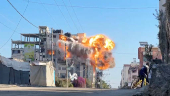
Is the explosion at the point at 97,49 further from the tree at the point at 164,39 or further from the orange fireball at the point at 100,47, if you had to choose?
the tree at the point at 164,39

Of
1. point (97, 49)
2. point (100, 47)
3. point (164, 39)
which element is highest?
point (100, 47)

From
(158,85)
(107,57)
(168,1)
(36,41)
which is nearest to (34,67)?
(168,1)

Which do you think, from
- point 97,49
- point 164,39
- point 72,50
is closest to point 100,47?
point 97,49

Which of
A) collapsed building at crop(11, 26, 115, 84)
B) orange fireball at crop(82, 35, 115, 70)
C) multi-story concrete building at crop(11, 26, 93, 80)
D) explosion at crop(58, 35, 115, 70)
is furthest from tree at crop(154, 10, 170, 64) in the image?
multi-story concrete building at crop(11, 26, 93, 80)

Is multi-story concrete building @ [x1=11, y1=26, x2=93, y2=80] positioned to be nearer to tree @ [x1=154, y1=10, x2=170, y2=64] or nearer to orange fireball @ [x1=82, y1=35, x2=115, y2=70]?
orange fireball @ [x1=82, y1=35, x2=115, y2=70]

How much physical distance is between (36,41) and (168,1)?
10421 cm

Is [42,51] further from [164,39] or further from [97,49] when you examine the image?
[164,39]

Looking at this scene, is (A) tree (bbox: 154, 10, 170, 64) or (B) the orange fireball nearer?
(A) tree (bbox: 154, 10, 170, 64)

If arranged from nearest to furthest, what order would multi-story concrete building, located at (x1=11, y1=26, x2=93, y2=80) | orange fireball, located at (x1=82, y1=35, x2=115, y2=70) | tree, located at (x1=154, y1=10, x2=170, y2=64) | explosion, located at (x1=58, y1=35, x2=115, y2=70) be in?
tree, located at (x1=154, y1=10, x2=170, y2=64)
orange fireball, located at (x1=82, y1=35, x2=115, y2=70)
explosion, located at (x1=58, y1=35, x2=115, y2=70)
multi-story concrete building, located at (x1=11, y1=26, x2=93, y2=80)

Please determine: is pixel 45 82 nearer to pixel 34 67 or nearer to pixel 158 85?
pixel 34 67

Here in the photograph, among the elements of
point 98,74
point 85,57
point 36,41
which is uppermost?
point 36,41

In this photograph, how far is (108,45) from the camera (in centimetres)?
5897

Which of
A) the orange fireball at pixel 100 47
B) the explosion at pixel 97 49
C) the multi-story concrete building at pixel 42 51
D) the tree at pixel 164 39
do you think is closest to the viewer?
the tree at pixel 164 39

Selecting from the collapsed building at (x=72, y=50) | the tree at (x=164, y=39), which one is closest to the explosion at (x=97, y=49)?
the collapsed building at (x=72, y=50)
